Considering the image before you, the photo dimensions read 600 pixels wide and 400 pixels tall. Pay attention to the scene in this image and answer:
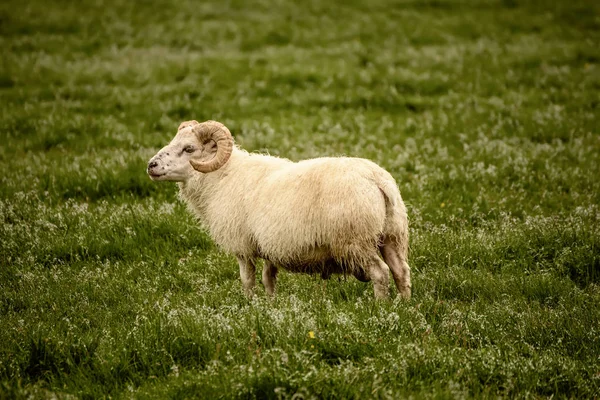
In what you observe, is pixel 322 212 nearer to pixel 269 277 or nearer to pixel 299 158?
pixel 269 277

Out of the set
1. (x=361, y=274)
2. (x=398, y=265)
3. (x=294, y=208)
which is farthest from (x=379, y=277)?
(x=294, y=208)

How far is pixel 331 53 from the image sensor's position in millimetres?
19922

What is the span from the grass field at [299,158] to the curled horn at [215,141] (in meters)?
1.42

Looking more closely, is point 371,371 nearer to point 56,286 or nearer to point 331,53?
point 56,286

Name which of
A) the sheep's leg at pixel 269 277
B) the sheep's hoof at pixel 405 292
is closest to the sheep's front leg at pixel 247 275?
the sheep's leg at pixel 269 277

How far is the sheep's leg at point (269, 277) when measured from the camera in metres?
7.10

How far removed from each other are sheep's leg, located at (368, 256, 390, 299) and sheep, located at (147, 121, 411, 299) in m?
0.01

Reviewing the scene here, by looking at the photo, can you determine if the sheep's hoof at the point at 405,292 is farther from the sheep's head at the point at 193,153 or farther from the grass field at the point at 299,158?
the sheep's head at the point at 193,153

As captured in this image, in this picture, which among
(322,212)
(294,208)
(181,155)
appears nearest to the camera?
(322,212)

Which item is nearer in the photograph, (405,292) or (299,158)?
(405,292)

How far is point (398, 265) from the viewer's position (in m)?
6.45

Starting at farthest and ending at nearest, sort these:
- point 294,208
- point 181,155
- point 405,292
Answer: point 181,155, point 405,292, point 294,208

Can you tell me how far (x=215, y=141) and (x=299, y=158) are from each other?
171 inches

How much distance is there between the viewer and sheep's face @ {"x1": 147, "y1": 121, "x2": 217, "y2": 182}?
24.3 ft
